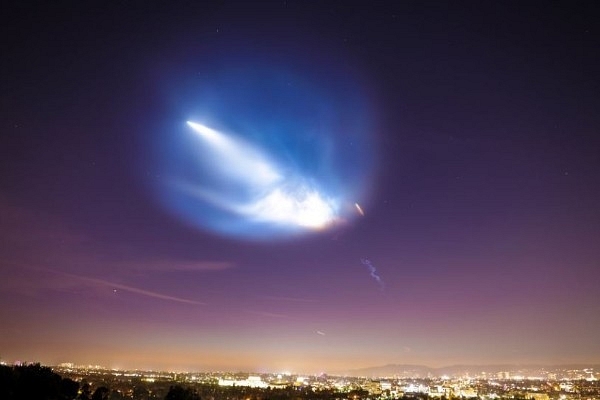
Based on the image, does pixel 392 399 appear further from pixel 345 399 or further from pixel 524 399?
pixel 524 399

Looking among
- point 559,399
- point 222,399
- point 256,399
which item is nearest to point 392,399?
point 256,399

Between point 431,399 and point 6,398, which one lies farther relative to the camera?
point 431,399

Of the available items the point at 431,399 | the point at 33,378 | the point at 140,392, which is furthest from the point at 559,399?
the point at 33,378

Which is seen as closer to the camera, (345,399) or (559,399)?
(345,399)

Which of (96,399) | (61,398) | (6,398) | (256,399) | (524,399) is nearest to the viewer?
(6,398)

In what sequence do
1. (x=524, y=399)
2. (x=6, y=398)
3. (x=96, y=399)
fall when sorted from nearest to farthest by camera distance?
(x=6, y=398) < (x=96, y=399) < (x=524, y=399)

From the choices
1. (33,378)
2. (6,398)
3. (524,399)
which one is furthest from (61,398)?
(524,399)

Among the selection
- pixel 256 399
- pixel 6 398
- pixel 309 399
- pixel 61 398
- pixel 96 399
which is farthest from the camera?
pixel 309 399

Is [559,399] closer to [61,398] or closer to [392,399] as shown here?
[392,399]
